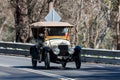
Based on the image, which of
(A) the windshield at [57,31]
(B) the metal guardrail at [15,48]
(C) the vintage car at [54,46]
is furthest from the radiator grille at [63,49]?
(B) the metal guardrail at [15,48]

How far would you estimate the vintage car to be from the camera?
2198cm

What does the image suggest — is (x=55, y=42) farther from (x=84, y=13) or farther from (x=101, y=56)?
(x=84, y=13)

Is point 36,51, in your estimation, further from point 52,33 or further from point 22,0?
point 22,0

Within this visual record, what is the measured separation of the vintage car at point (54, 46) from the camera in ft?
72.1

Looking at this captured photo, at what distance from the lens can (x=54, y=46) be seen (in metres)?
22.2

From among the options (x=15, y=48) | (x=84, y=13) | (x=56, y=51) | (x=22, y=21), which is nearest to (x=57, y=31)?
(x=56, y=51)

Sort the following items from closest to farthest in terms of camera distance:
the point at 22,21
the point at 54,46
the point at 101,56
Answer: the point at 54,46 < the point at 101,56 < the point at 22,21

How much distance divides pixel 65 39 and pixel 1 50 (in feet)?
47.1

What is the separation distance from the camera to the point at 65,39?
76.5ft

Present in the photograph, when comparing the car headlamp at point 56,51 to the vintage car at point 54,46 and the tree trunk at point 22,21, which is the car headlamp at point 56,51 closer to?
the vintage car at point 54,46

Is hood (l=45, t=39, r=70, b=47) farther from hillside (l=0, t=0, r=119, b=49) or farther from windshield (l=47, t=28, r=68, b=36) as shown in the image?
hillside (l=0, t=0, r=119, b=49)

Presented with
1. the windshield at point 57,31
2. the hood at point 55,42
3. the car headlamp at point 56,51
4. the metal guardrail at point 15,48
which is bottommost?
the metal guardrail at point 15,48

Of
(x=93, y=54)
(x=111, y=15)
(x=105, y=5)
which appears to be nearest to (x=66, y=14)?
(x=105, y=5)

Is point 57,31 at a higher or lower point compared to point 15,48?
higher
